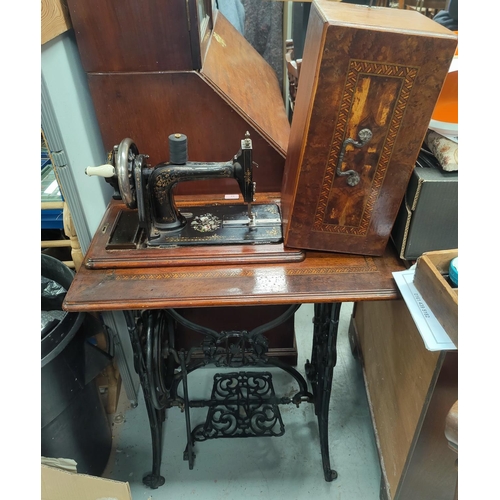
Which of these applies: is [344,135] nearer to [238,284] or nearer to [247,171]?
[247,171]

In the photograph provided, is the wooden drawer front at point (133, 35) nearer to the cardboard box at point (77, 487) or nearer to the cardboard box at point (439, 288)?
the cardboard box at point (439, 288)

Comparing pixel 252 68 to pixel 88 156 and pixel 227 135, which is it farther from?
pixel 88 156

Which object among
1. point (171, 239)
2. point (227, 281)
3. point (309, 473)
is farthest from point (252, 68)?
point (309, 473)

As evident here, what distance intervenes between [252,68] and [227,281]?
1086 mm

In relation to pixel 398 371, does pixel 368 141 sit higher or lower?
higher

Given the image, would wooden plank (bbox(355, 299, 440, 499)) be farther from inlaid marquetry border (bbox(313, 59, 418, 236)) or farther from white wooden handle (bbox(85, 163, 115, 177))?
white wooden handle (bbox(85, 163, 115, 177))

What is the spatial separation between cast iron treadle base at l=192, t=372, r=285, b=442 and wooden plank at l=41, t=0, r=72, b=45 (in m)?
1.26

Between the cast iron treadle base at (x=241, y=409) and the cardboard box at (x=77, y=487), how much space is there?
0.40 m

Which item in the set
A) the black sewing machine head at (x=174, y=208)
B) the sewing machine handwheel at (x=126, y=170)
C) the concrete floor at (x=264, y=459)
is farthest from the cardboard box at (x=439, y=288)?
the concrete floor at (x=264, y=459)

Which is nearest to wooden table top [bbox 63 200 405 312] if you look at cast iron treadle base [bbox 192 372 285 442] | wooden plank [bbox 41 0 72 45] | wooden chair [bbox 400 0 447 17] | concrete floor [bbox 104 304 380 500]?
wooden plank [bbox 41 0 72 45]

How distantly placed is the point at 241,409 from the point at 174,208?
91 centimetres

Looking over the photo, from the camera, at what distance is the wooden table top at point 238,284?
918mm

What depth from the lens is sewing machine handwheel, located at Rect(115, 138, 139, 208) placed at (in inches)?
37.4

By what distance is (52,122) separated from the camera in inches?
40.3
